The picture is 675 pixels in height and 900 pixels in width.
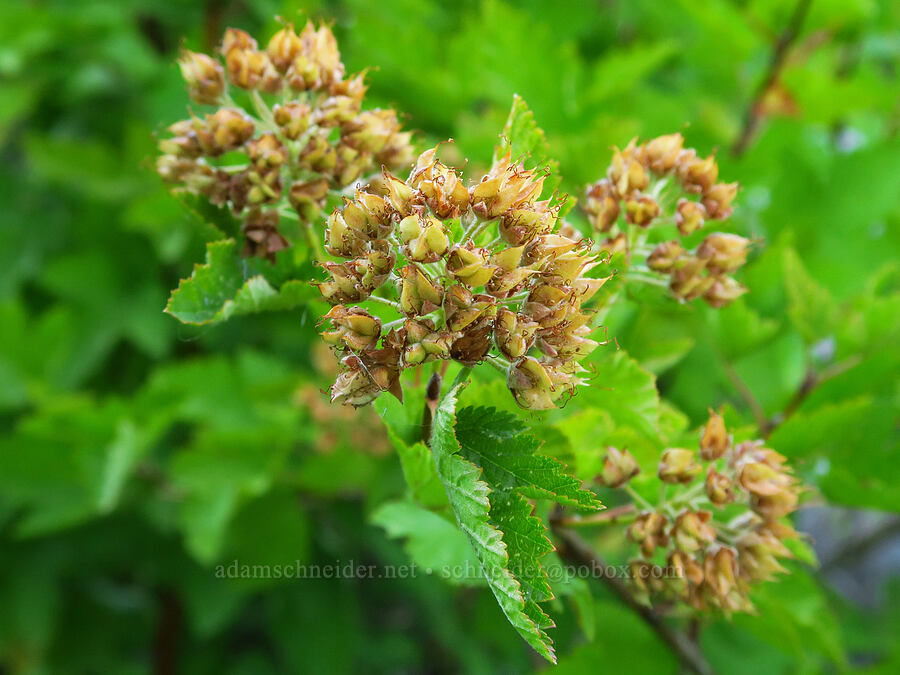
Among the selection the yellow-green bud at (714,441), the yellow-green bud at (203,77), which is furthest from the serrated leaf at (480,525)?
the yellow-green bud at (203,77)

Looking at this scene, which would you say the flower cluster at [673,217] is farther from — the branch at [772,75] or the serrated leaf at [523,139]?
the branch at [772,75]

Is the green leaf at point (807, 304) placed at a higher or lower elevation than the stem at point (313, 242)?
higher

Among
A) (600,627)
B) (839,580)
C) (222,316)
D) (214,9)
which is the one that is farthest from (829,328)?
(839,580)

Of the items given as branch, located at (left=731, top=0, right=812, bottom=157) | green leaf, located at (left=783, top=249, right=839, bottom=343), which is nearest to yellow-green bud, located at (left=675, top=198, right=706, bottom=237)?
green leaf, located at (left=783, top=249, right=839, bottom=343)

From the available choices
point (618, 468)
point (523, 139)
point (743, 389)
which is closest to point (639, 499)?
point (618, 468)

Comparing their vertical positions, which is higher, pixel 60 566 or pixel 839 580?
pixel 839 580

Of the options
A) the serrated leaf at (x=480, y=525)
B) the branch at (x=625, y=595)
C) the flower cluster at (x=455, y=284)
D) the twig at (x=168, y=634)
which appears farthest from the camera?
the twig at (x=168, y=634)

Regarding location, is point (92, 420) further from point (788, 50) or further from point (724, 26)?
point (788, 50)

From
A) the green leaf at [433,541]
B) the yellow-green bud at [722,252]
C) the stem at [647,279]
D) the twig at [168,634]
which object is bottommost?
the twig at [168,634]
